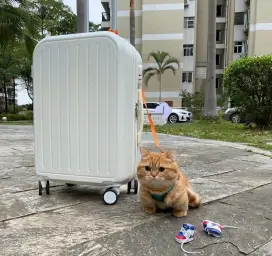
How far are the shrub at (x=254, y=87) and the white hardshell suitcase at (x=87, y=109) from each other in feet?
24.3

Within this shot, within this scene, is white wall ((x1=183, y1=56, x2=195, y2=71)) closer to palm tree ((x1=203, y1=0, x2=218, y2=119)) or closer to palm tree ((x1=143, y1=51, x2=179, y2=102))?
palm tree ((x1=143, y1=51, x2=179, y2=102))

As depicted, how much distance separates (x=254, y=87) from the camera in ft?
30.2

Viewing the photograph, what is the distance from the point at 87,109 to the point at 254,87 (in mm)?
7890

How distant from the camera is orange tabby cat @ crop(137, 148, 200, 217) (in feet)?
6.98

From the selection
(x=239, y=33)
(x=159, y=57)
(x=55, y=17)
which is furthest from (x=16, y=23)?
(x=239, y=33)

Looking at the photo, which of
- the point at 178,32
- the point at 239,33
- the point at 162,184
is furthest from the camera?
the point at 239,33

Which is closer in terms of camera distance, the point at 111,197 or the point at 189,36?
the point at 111,197

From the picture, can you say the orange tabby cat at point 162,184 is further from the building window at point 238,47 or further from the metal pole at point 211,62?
the building window at point 238,47

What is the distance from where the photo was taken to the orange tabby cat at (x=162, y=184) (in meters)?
2.13

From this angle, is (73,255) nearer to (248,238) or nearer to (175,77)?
(248,238)

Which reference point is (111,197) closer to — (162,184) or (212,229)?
(162,184)

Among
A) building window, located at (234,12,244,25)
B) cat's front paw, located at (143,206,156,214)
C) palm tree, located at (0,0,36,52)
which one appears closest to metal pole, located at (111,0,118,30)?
cat's front paw, located at (143,206,156,214)

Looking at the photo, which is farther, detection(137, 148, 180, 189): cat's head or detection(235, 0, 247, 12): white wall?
detection(235, 0, 247, 12): white wall

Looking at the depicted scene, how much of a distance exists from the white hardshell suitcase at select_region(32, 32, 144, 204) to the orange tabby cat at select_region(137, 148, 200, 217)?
12.6 inches
